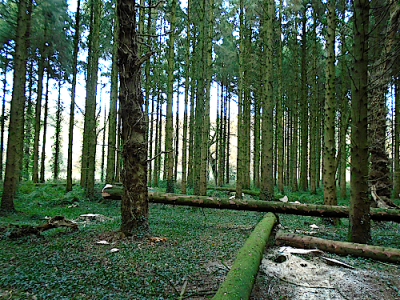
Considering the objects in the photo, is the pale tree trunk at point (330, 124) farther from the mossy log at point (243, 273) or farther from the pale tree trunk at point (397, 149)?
the pale tree trunk at point (397, 149)

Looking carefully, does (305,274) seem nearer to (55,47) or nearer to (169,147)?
(169,147)

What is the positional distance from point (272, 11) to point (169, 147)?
7712 millimetres

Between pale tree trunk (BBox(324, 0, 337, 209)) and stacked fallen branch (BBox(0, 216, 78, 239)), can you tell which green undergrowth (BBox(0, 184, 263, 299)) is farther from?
pale tree trunk (BBox(324, 0, 337, 209))

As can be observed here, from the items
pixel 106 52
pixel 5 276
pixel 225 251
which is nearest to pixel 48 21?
pixel 106 52

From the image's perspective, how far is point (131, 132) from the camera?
533 cm

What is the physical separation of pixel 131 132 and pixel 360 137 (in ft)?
15.7

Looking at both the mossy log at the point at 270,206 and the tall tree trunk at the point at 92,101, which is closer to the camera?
the mossy log at the point at 270,206

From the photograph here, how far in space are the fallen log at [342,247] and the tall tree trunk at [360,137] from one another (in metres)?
0.53

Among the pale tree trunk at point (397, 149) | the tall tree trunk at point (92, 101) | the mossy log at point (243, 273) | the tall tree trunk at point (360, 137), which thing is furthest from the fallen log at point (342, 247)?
the pale tree trunk at point (397, 149)

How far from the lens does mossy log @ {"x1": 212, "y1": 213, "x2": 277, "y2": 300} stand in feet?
7.25

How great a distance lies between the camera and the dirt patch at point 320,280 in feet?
9.82

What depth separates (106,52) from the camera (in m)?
15.8

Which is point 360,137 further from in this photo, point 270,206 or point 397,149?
point 397,149

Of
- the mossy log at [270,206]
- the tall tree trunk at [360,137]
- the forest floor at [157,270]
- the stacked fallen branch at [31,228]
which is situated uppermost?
the tall tree trunk at [360,137]
